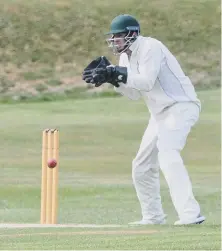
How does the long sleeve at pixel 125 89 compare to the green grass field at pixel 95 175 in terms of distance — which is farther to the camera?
the long sleeve at pixel 125 89

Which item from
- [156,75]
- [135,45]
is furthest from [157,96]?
[135,45]

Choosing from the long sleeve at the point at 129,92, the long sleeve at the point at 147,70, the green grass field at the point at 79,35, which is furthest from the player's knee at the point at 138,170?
the green grass field at the point at 79,35

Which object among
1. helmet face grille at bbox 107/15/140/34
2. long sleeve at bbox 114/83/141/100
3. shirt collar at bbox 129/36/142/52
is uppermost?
helmet face grille at bbox 107/15/140/34

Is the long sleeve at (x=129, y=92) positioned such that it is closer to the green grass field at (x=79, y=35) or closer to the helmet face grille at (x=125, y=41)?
the helmet face grille at (x=125, y=41)

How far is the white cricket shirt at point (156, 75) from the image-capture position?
9391 millimetres

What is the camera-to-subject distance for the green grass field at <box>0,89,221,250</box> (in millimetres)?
8328

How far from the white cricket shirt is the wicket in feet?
3.26

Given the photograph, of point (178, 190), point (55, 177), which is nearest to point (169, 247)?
point (178, 190)

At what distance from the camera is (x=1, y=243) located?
809 cm

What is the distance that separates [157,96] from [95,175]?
8188 mm

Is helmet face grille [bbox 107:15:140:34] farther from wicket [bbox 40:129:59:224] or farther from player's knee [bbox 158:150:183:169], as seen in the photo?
wicket [bbox 40:129:59:224]

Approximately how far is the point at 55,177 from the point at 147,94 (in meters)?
1.30

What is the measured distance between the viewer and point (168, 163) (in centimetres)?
945

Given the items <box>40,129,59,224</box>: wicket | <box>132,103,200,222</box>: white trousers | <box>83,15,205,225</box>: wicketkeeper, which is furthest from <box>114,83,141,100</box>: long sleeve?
<box>40,129,59,224</box>: wicket
